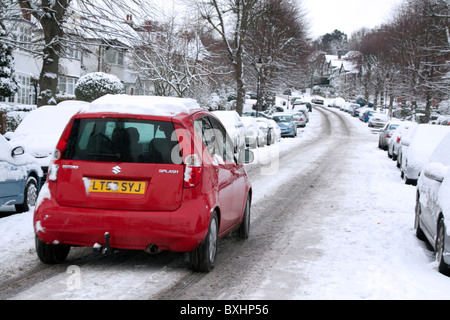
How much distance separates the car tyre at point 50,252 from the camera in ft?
19.4

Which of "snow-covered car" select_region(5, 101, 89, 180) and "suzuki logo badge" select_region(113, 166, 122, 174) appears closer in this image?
"suzuki logo badge" select_region(113, 166, 122, 174)

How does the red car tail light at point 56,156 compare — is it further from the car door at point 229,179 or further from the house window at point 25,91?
the house window at point 25,91

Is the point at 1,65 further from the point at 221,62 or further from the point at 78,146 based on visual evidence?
the point at 78,146


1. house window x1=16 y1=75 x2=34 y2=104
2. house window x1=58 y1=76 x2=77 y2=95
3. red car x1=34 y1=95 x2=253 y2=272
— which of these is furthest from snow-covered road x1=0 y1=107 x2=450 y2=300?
house window x1=58 y1=76 x2=77 y2=95

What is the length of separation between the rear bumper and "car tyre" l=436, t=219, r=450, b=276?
2.76 metres

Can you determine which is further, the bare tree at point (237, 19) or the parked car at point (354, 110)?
the parked car at point (354, 110)

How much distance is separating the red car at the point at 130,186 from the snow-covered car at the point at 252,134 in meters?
19.0

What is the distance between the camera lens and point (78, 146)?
19.0 feet

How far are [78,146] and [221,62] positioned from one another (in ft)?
146

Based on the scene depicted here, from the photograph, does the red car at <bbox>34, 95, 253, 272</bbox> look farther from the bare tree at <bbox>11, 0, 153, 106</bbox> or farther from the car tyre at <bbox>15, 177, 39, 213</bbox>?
the bare tree at <bbox>11, 0, 153, 106</bbox>

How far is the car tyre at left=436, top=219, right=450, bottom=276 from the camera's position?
6.34 meters

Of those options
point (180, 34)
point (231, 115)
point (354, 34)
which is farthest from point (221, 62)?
point (354, 34)

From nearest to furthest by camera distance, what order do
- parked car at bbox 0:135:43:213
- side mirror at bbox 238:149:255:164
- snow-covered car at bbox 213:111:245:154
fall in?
side mirror at bbox 238:149:255:164 → parked car at bbox 0:135:43:213 → snow-covered car at bbox 213:111:245:154

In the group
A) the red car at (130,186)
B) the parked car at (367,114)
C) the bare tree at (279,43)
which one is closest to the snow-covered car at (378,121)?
the parked car at (367,114)
